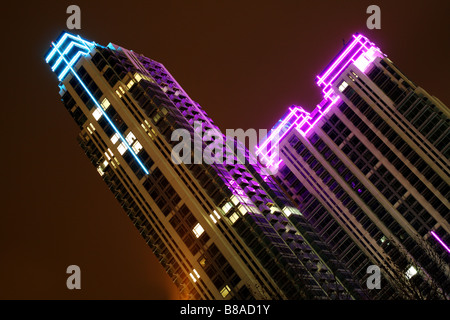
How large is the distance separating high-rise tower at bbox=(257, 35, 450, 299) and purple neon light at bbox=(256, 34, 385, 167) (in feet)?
0.70

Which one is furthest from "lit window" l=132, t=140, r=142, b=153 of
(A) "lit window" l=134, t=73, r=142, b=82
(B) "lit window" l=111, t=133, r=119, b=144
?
(A) "lit window" l=134, t=73, r=142, b=82

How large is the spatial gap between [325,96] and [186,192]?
53.1 metres

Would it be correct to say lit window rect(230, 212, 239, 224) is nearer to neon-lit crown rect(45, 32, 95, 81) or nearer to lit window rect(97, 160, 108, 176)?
lit window rect(97, 160, 108, 176)

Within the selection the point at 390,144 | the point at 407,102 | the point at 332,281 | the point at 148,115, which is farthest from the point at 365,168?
the point at 148,115

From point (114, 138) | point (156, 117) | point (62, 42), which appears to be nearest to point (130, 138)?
point (114, 138)

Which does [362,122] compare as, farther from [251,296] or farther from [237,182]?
[251,296]

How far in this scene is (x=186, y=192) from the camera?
82.2m

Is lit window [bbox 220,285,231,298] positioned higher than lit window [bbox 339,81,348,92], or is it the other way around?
lit window [bbox 339,81,348,92]

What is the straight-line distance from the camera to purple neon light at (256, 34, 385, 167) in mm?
119688

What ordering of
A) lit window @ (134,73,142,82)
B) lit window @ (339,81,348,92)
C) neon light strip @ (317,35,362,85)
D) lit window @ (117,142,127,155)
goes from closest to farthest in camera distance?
lit window @ (117,142,127,155)
lit window @ (134,73,142,82)
neon light strip @ (317,35,362,85)
lit window @ (339,81,348,92)

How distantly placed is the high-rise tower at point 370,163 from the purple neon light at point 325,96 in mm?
212

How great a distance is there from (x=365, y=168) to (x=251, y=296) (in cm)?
5066

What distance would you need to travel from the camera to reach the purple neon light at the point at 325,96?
119688mm

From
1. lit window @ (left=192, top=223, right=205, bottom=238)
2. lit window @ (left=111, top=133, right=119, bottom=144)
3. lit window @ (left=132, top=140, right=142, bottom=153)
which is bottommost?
lit window @ (left=192, top=223, right=205, bottom=238)
